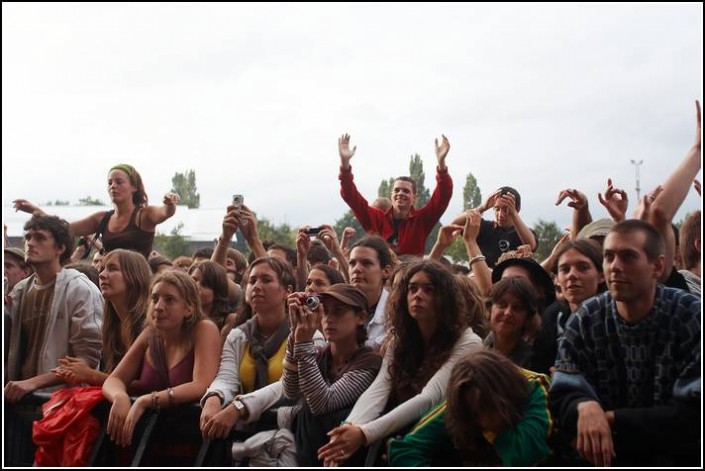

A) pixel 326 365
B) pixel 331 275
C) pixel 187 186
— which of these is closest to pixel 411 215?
pixel 331 275

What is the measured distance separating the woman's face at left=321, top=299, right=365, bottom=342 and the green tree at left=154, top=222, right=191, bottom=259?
44.1 meters

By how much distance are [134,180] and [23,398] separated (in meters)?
2.19

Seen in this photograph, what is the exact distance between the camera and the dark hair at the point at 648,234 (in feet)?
12.7

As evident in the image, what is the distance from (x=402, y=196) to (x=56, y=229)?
106 inches

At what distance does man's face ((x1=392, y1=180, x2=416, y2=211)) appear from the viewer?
7250 millimetres

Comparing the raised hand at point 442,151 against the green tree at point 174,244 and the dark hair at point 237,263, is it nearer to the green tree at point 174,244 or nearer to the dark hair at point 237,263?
the dark hair at point 237,263

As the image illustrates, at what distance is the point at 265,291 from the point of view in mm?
5277

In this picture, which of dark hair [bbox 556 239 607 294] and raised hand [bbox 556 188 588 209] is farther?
raised hand [bbox 556 188 588 209]

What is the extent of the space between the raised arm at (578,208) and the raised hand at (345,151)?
2.36 meters

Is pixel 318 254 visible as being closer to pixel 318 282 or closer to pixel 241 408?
pixel 318 282

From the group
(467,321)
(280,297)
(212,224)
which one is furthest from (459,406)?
(212,224)

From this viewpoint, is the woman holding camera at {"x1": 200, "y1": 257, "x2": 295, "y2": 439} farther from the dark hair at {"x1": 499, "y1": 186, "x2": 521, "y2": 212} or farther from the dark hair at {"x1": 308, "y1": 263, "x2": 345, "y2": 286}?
the dark hair at {"x1": 499, "y1": 186, "x2": 521, "y2": 212}

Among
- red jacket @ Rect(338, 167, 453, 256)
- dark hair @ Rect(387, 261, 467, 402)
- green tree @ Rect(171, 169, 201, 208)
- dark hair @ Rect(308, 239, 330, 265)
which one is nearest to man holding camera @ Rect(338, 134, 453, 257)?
red jacket @ Rect(338, 167, 453, 256)

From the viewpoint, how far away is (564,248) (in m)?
4.65
